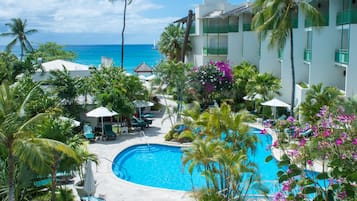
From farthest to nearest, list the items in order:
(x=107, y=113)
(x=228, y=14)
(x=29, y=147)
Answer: (x=228, y=14)
(x=107, y=113)
(x=29, y=147)

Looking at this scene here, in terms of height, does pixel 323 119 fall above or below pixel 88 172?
above

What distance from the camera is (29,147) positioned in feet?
31.7

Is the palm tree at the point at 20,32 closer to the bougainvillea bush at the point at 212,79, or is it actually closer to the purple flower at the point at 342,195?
the bougainvillea bush at the point at 212,79

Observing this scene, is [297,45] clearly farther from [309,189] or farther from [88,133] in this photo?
[309,189]

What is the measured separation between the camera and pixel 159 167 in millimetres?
21141

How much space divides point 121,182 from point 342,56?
46.7 ft

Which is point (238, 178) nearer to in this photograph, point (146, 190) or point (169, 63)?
point (146, 190)

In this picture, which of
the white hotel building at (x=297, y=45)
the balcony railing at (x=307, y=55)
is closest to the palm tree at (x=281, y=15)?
the white hotel building at (x=297, y=45)

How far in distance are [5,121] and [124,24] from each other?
33.5 m

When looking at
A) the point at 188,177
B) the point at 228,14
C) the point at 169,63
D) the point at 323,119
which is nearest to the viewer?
the point at 323,119

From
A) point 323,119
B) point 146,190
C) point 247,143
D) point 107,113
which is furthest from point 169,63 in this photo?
point 323,119

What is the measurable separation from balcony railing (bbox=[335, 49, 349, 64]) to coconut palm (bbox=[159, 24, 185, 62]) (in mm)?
23449

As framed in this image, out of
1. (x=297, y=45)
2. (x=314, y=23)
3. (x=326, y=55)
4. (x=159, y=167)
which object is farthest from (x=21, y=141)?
(x=297, y=45)

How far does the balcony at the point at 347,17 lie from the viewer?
21.7 meters
